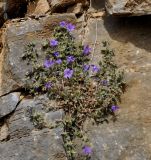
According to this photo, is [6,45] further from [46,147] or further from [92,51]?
[46,147]

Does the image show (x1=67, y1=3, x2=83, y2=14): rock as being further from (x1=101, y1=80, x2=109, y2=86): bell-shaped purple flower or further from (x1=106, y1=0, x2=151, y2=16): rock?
(x1=101, y1=80, x2=109, y2=86): bell-shaped purple flower

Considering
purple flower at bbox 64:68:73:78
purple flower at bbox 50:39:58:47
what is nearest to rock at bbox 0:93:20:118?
purple flower at bbox 64:68:73:78

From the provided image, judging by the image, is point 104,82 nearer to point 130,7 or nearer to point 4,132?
point 130,7

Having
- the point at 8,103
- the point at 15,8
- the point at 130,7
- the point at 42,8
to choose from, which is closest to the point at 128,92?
the point at 130,7

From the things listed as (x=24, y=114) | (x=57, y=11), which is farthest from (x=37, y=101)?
(x=57, y=11)

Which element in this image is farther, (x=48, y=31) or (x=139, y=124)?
(x=48, y=31)

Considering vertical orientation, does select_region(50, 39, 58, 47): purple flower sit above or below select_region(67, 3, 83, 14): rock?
below
